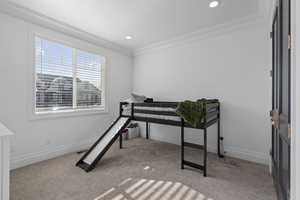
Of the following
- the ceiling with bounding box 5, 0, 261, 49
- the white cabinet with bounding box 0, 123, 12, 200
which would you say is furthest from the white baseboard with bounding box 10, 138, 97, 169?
the ceiling with bounding box 5, 0, 261, 49

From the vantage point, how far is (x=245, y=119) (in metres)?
2.62

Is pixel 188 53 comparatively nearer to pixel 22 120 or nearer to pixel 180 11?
pixel 180 11

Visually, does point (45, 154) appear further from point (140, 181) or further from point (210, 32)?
point (210, 32)

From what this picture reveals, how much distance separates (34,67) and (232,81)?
3721mm

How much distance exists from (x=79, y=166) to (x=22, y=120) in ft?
4.09

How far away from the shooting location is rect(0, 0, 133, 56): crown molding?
215 centimetres

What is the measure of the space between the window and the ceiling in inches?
23.8

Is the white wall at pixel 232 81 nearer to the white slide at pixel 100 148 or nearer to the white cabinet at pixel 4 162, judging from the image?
the white slide at pixel 100 148

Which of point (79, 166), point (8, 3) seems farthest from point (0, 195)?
point (8, 3)

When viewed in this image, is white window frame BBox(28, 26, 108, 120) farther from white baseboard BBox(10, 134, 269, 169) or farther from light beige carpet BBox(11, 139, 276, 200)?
light beige carpet BBox(11, 139, 276, 200)

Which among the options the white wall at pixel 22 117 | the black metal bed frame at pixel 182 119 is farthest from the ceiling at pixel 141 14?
the black metal bed frame at pixel 182 119

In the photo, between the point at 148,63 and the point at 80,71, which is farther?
the point at 148,63

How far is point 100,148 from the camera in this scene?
8.27ft
